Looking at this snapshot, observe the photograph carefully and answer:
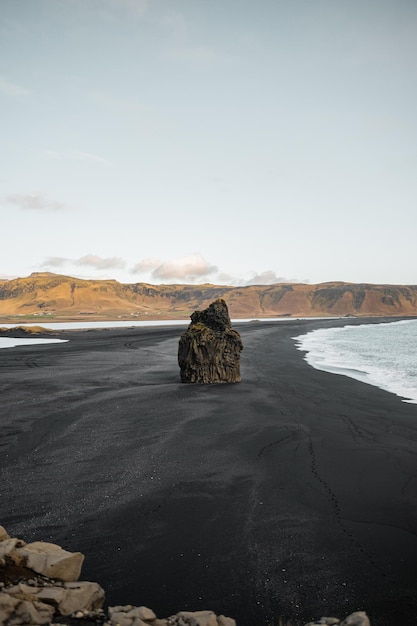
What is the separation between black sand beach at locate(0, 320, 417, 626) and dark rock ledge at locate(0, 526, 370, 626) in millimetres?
763

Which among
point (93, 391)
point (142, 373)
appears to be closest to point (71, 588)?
point (93, 391)

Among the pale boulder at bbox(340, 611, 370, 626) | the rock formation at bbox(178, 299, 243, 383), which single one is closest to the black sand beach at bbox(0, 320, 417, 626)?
the pale boulder at bbox(340, 611, 370, 626)

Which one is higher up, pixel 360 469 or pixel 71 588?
pixel 71 588

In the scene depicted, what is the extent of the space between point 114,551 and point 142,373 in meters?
16.3

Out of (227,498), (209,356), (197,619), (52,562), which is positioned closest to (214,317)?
(209,356)

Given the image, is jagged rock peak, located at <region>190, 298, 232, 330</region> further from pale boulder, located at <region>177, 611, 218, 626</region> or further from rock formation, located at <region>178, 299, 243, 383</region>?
pale boulder, located at <region>177, 611, 218, 626</region>

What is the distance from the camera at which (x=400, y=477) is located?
8.03 meters

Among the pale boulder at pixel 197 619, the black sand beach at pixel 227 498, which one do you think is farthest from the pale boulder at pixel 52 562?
the pale boulder at pixel 197 619

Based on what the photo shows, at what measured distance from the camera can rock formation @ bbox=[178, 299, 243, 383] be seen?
1848cm

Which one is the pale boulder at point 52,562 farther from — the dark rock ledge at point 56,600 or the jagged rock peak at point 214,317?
the jagged rock peak at point 214,317

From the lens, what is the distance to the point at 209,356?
1867 centimetres

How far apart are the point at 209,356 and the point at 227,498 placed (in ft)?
38.2

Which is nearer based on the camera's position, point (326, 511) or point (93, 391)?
point (326, 511)

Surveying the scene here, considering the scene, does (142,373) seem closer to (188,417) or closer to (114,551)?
(188,417)
